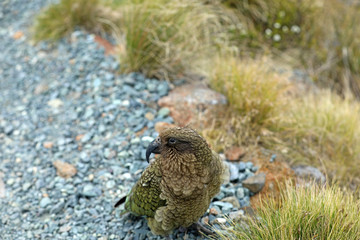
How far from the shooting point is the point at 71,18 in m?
5.51

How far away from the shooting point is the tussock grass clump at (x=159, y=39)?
459 centimetres

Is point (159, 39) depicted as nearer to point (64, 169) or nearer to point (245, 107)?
point (245, 107)

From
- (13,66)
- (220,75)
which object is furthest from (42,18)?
(220,75)

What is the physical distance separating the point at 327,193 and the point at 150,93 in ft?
7.84

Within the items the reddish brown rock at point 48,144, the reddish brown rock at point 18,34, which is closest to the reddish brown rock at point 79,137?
the reddish brown rock at point 48,144

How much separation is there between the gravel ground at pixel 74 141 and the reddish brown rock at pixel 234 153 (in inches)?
4.5

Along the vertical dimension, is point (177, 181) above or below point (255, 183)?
above

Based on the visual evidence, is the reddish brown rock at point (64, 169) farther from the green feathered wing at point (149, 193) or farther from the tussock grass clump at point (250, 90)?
the tussock grass clump at point (250, 90)

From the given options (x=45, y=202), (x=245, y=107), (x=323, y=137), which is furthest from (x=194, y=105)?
(x=45, y=202)

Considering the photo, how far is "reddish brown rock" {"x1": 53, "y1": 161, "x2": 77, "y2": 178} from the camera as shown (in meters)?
3.81

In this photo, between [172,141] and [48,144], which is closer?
[172,141]

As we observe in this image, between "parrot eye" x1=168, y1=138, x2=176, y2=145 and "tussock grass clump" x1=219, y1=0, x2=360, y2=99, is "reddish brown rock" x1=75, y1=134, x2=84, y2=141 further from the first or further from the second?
"tussock grass clump" x1=219, y1=0, x2=360, y2=99

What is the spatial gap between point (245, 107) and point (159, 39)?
1378 mm

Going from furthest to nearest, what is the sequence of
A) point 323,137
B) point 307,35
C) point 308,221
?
1. point 307,35
2. point 323,137
3. point 308,221
